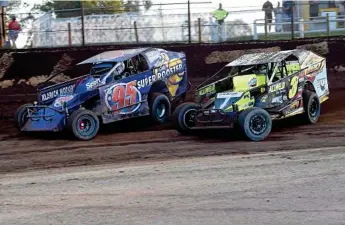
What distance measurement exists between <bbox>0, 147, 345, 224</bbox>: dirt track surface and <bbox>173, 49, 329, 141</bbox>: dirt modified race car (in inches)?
81.2

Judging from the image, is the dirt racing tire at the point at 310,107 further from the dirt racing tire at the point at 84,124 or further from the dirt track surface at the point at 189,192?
the dirt racing tire at the point at 84,124

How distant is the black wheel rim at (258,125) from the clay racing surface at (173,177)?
0.27 m

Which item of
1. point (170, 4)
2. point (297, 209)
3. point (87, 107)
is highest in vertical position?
point (170, 4)

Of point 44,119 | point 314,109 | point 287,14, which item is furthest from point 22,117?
point 287,14

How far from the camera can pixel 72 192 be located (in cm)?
803

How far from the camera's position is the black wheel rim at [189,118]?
13516mm

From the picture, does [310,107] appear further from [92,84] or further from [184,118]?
[92,84]

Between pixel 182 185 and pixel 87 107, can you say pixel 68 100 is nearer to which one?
pixel 87 107

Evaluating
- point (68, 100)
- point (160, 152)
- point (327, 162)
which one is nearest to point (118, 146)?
point (160, 152)

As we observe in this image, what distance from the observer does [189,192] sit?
25.6 feet

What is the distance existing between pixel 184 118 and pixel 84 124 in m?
2.27

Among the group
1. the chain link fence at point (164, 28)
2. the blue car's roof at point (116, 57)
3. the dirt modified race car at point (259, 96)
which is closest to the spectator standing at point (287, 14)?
the chain link fence at point (164, 28)

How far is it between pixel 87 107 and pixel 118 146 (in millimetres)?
2258

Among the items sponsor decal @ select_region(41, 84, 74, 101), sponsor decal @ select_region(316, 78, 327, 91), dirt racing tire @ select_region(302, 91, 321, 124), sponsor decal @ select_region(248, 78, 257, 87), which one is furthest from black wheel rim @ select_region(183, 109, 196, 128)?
sponsor decal @ select_region(316, 78, 327, 91)
